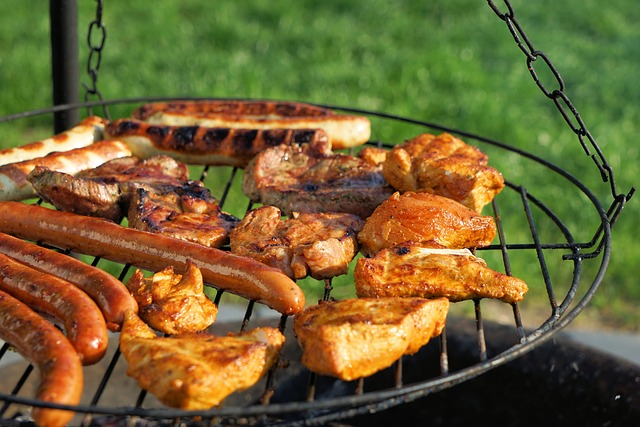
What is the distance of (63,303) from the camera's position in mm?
2742

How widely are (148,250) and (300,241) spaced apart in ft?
2.00

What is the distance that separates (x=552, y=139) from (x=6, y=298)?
6.30m

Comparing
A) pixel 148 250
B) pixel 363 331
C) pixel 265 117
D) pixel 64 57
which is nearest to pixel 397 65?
pixel 265 117

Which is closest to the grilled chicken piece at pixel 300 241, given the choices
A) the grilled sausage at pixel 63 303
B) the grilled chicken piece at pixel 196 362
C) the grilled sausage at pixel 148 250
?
the grilled sausage at pixel 148 250

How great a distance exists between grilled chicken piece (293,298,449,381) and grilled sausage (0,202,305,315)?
0.13 metres

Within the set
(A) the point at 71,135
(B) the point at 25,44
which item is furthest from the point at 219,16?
(A) the point at 71,135

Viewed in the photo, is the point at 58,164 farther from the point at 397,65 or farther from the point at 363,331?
the point at 397,65

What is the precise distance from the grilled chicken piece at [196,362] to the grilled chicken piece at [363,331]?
0.45ft

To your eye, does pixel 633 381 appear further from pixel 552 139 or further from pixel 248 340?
pixel 552 139

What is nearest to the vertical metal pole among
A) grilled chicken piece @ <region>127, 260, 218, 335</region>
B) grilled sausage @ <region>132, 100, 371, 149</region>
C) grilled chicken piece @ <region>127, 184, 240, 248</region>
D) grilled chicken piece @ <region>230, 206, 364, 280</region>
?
grilled sausage @ <region>132, 100, 371, 149</region>

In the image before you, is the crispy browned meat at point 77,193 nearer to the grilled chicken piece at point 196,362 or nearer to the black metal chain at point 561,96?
the grilled chicken piece at point 196,362

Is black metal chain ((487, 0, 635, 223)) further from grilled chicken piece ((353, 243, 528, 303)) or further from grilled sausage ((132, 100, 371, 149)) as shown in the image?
grilled sausage ((132, 100, 371, 149))

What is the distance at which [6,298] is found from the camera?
2789 millimetres

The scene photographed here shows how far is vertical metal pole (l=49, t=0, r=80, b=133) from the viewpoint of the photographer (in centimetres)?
437
